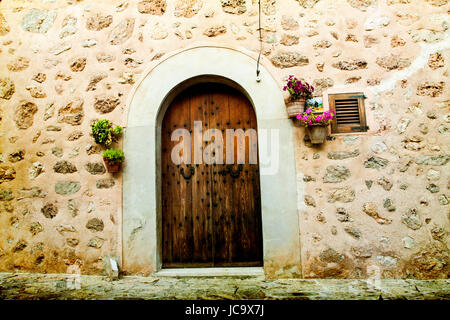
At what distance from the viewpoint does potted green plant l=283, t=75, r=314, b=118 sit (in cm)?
290

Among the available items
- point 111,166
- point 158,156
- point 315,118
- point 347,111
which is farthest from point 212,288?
point 347,111

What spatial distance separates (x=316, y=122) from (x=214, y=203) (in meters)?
1.52

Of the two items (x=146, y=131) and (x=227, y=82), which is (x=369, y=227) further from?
(x=146, y=131)

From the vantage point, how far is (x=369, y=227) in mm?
2883

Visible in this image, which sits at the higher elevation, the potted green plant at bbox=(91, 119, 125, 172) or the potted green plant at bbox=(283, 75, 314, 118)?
the potted green plant at bbox=(283, 75, 314, 118)

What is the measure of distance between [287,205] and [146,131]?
1.86m

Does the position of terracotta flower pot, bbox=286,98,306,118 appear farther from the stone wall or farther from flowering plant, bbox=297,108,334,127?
the stone wall

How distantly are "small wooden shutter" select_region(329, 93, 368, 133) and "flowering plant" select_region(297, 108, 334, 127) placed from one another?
22cm

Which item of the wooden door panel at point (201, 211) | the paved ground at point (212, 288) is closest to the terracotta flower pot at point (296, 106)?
the wooden door panel at point (201, 211)

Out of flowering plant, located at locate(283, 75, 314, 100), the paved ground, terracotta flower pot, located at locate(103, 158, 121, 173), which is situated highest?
flowering plant, located at locate(283, 75, 314, 100)

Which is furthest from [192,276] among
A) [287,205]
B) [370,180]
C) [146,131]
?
[370,180]

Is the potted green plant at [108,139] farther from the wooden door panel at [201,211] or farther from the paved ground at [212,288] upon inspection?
the paved ground at [212,288]

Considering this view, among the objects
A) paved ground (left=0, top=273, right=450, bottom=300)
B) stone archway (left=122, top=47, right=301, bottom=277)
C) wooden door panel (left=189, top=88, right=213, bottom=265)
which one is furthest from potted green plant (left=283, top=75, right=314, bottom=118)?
paved ground (left=0, top=273, right=450, bottom=300)

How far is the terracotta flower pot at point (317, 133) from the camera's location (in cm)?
286
